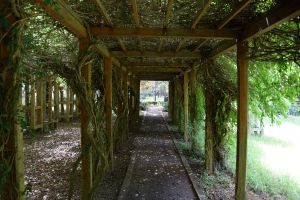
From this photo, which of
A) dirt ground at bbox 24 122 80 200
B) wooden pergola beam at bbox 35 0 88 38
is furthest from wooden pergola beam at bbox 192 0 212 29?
dirt ground at bbox 24 122 80 200

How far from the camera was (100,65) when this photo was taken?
22.2 feet

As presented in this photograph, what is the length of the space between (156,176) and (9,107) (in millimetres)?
4913

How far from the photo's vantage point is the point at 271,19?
11.3ft

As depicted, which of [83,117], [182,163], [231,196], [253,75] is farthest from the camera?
[182,163]

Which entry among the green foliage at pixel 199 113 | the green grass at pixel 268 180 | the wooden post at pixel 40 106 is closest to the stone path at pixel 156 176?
the green foliage at pixel 199 113

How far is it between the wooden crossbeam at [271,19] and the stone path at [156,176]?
274cm

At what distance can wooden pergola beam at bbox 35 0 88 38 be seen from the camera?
274 cm

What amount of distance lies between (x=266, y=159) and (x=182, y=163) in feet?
9.59

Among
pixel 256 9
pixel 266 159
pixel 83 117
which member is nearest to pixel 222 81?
pixel 256 9

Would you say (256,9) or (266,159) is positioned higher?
(256,9)

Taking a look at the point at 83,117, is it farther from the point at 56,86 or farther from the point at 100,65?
the point at 56,86

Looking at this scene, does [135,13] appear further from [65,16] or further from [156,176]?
[156,176]

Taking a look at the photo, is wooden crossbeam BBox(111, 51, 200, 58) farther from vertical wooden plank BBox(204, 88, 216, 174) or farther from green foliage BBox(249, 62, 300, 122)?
green foliage BBox(249, 62, 300, 122)

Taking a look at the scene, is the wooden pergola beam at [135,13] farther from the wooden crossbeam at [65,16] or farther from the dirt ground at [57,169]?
the dirt ground at [57,169]
